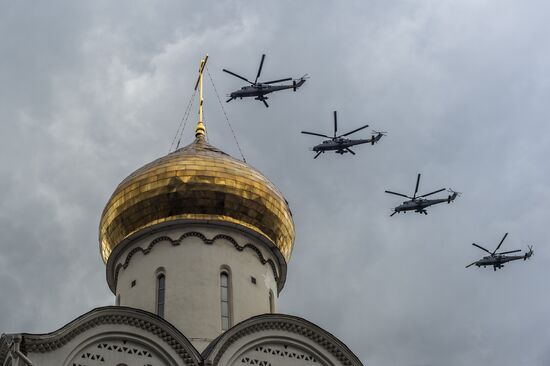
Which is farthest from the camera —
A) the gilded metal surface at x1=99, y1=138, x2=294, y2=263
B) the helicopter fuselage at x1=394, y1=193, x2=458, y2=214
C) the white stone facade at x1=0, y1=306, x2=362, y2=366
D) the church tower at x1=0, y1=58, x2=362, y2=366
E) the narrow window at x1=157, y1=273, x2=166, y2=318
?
the helicopter fuselage at x1=394, y1=193, x2=458, y2=214

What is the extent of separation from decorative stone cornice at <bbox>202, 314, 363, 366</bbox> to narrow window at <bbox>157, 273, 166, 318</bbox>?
188 cm

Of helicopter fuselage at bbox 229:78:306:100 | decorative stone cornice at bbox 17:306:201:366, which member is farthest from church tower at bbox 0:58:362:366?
helicopter fuselage at bbox 229:78:306:100

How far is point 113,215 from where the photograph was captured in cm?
1758

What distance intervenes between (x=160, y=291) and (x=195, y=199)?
179 cm

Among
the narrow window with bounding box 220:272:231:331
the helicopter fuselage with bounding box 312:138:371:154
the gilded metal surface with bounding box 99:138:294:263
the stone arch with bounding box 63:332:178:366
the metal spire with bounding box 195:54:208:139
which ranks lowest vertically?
the stone arch with bounding box 63:332:178:366

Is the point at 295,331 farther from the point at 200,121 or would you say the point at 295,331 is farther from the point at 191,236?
the point at 200,121

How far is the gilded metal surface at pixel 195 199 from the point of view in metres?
17.1

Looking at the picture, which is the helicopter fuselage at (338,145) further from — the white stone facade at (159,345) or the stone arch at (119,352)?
the stone arch at (119,352)

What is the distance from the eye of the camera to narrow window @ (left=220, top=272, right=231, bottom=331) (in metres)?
15.9

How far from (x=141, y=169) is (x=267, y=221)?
2568mm

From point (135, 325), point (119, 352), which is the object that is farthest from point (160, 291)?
point (119, 352)

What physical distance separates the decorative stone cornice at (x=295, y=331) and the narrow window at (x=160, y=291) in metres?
1.88

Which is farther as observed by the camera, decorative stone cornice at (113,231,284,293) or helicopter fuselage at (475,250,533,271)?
helicopter fuselage at (475,250,533,271)

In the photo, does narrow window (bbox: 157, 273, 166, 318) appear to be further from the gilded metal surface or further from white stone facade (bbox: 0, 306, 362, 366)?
white stone facade (bbox: 0, 306, 362, 366)
